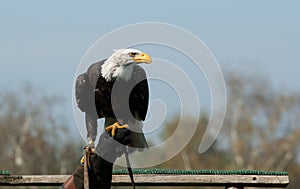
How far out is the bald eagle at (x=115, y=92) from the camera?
9062mm

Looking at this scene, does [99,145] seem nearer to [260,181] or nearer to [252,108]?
[260,181]

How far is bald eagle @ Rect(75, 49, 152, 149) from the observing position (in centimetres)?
906

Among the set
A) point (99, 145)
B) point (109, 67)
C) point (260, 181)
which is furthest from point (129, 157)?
point (260, 181)

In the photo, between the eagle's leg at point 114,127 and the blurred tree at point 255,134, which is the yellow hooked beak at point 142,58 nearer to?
the eagle's leg at point 114,127

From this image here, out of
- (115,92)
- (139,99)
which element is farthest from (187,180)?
(115,92)

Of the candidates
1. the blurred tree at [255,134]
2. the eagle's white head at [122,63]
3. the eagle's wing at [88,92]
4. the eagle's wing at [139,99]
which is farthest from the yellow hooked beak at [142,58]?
the blurred tree at [255,134]

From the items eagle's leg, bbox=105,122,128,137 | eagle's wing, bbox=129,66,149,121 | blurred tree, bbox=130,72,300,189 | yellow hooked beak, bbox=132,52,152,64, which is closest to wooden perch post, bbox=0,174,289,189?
eagle's wing, bbox=129,66,149,121

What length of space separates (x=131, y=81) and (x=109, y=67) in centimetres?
30

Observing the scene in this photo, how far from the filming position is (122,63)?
9141 millimetres

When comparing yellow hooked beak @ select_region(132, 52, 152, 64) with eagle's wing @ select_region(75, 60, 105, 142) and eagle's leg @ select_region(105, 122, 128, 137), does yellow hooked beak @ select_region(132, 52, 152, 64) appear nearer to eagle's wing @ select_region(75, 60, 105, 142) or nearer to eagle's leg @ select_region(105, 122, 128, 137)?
eagle's wing @ select_region(75, 60, 105, 142)

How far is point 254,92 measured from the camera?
4731cm

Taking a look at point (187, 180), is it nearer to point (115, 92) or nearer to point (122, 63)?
point (115, 92)

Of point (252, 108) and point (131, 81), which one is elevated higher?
point (131, 81)

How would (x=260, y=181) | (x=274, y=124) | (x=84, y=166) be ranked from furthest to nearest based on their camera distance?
(x=274, y=124), (x=260, y=181), (x=84, y=166)
